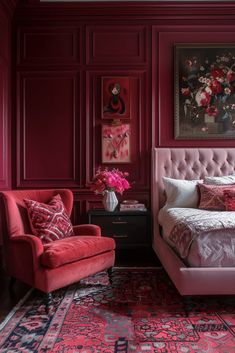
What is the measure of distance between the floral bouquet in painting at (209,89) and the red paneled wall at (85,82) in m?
0.18

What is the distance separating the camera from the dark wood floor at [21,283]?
2707mm

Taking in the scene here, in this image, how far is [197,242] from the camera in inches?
97.4

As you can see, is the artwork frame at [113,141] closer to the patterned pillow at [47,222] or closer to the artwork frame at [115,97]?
the artwork frame at [115,97]

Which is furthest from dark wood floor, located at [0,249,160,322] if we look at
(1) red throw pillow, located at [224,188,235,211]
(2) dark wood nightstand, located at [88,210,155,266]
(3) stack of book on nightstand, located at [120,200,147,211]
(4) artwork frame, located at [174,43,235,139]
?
(4) artwork frame, located at [174,43,235,139]

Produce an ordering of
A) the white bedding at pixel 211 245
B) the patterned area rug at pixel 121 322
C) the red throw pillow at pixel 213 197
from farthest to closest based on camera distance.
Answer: the red throw pillow at pixel 213 197 < the white bedding at pixel 211 245 < the patterned area rug at pixel 121 322

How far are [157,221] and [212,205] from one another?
2.63ft

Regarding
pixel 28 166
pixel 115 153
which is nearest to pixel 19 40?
pixel 28 166

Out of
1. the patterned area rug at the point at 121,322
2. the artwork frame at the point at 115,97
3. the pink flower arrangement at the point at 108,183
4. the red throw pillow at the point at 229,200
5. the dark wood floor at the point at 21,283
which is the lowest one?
the dark wood floor at the point at 21,283

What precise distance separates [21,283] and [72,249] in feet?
3.11

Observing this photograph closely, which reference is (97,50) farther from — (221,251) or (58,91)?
(221,251)

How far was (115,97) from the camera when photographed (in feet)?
14.2

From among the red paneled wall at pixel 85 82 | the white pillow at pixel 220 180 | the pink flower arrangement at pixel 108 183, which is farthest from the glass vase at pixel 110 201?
the white pillow at pixel 220 180

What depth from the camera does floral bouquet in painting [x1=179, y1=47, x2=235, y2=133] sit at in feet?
14.2

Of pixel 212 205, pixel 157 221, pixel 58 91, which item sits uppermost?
pixel 58 91
